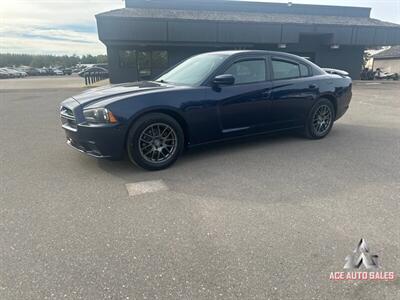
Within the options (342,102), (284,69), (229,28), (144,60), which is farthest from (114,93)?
(229,28)

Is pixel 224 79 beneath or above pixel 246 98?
above

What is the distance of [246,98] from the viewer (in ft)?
14.5

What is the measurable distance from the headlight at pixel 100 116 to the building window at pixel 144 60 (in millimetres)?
16198

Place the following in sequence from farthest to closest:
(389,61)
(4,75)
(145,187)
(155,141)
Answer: (4,75) < (389,61) < (155,141) < (145,187)

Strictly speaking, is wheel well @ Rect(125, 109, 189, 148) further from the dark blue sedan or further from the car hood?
the car hood

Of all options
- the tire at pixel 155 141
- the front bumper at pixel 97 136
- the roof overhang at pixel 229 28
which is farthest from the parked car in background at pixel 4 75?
the tire at pixel 155 141

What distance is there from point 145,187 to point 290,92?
9.84 ft

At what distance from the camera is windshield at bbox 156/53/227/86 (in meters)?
4.30

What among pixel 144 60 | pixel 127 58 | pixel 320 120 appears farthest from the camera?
pixel 144 60

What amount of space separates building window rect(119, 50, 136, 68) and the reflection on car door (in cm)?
1649

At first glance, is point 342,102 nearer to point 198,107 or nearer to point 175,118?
point 198,107

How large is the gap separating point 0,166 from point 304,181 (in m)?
4.32

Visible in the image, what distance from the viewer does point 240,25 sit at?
1978 cm

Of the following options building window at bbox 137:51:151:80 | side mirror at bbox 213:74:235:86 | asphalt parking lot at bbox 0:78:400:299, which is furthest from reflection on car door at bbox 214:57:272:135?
building window at bbox 137:51:151:80
